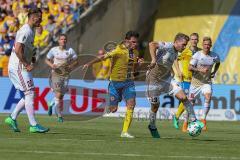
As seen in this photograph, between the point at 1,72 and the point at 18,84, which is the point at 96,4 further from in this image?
the point at 18,84

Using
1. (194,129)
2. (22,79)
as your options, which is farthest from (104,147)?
(22,79)

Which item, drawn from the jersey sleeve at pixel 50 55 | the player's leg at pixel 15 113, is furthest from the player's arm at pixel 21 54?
the jersey sleeve at pixel 50 55

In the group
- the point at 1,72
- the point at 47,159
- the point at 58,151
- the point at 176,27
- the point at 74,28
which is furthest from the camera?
the point at 176,27

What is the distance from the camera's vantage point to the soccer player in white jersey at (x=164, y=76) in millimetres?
18094

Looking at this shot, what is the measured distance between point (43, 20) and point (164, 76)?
19749 millimetres

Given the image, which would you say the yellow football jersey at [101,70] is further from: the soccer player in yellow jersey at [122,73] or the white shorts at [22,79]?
the white shorts at [22,79]

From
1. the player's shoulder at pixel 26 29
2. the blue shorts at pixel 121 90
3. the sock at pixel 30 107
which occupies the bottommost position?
the sock at pixel 30 107

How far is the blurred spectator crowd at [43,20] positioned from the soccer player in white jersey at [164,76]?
1537cm

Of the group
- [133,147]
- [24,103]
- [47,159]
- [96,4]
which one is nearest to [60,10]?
[96,4]

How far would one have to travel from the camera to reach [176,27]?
3969cm

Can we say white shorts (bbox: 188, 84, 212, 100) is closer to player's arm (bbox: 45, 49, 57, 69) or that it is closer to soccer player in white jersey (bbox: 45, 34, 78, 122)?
soccer player in white jersey (bbox: 45, 34, 78, 122)

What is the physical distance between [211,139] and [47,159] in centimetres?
672

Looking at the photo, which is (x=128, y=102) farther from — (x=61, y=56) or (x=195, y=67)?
(x=61, y=56)

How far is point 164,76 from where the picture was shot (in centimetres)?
1870
